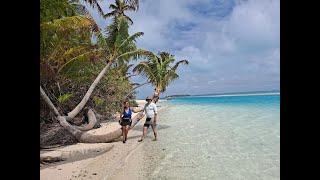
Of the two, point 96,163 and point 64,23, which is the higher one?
point 64,23

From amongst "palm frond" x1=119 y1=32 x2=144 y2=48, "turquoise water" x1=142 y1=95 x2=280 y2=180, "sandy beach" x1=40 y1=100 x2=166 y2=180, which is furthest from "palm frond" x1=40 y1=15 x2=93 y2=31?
"palm frond" x1=119 y1=32 x2=144 y2=48

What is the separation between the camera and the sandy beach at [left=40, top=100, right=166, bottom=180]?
18.7 ft

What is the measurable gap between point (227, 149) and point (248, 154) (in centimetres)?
84

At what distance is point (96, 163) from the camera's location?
265 inches

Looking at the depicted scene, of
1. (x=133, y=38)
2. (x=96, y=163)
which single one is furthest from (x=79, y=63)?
(x=96, y=163)

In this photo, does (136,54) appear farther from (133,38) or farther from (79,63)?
(79,63)

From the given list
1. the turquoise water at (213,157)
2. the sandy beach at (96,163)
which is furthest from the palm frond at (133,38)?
the sandy beach at (96,163)

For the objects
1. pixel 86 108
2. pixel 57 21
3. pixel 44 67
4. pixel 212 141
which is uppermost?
pixel 57 21

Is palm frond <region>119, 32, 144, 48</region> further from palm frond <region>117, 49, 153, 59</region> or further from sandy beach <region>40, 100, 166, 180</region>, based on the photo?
sandy beach <region>40, 100, 166, 180</region>

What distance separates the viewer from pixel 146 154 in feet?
25.9
